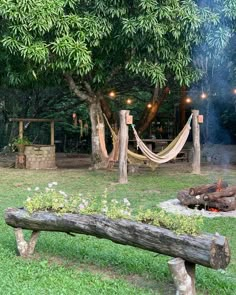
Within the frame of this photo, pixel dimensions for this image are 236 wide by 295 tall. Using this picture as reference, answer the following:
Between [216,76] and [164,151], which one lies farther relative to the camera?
[216,76]

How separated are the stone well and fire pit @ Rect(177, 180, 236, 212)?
4931mm

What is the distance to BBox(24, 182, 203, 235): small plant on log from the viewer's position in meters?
2.58

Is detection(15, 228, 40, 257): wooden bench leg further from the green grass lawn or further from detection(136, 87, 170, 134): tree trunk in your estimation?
detection(136, 87, 170, 134): tree trunk

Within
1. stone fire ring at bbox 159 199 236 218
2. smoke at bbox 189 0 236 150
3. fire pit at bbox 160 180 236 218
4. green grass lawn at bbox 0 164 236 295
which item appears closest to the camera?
green grass lawn at bbox 0 164 236 295

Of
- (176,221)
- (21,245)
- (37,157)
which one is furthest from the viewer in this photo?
(37,157)

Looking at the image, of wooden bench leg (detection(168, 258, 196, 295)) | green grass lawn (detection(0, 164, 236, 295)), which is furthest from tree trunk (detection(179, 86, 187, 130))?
wooden bench leg (detection(168, 258, 196, 295))

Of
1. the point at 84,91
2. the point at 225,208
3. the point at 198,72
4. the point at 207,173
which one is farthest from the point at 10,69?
the point at 225,208

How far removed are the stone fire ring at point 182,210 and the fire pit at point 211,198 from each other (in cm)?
7

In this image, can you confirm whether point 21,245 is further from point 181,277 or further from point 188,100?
point 188,100

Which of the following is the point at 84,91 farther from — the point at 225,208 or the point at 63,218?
the point at 63,218

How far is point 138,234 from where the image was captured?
268 cm

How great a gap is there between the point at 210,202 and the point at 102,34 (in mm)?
3561

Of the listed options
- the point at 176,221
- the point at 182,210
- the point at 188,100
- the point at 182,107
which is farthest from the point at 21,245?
the point at 182,107

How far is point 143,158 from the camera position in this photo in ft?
27.0
